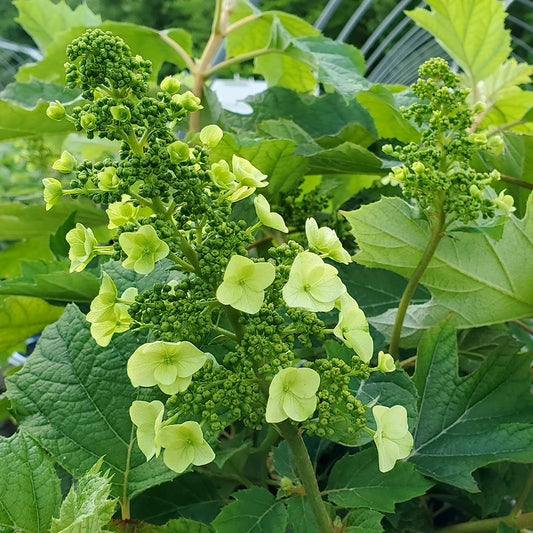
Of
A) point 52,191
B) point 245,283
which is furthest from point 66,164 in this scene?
point 245,283

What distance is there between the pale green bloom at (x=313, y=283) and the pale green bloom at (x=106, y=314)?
9 cm

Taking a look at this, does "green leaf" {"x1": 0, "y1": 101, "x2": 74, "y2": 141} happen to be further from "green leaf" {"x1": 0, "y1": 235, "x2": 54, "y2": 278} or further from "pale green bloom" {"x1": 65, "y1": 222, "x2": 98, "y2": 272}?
"pale green bloom" {"x1": 65, "y1": 222, "x2": 98, "y2": 272}

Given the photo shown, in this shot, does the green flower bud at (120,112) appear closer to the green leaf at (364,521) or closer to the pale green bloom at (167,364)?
the pale green bloom at (167,364)

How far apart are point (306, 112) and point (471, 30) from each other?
220mm

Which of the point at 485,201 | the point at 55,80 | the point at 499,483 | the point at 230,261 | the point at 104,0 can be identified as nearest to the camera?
the point at 230,261

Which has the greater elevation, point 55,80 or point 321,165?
point 321,165

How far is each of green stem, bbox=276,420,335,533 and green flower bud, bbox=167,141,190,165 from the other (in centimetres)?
16

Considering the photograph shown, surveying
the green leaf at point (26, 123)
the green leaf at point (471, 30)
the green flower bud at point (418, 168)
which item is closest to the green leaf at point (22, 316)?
the green leaf at point (26, 123)

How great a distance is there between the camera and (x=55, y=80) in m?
0.81

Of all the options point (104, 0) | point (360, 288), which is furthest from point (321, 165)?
point (104, 0)

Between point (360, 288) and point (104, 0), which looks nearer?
point (360, 288)

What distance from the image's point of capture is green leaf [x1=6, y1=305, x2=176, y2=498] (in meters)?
0.44

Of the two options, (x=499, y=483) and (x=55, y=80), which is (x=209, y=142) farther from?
(x=55, y=80)

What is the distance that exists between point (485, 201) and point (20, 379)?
0.36 m
